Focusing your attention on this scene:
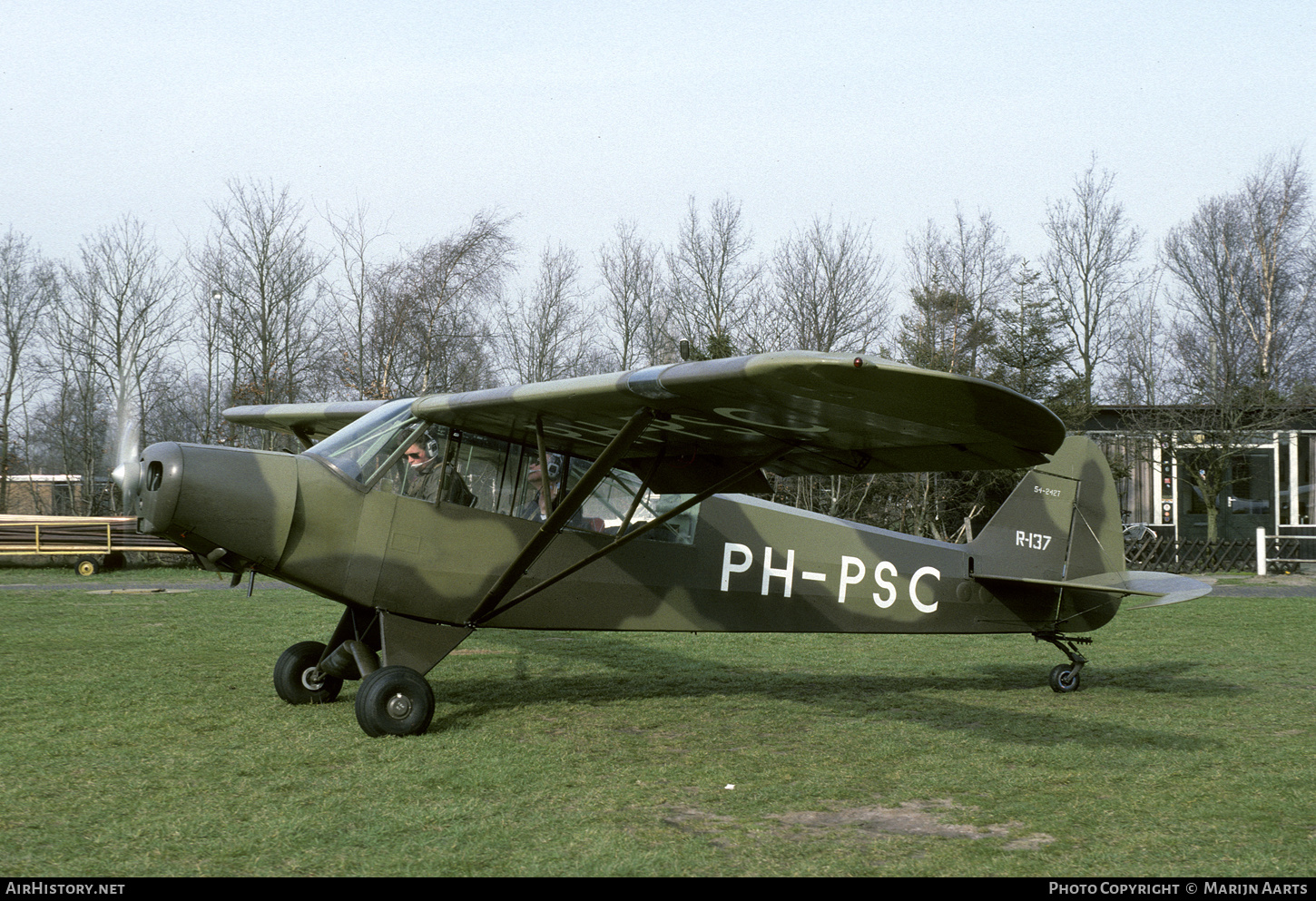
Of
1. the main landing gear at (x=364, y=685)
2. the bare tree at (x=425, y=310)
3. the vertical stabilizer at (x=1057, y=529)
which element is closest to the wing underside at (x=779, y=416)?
the main landing gear at (x=364, y=685)

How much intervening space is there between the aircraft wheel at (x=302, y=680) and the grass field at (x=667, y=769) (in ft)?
0.87

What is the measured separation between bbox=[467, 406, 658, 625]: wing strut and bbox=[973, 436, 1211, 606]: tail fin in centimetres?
442

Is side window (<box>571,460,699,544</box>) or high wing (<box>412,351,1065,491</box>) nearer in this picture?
high wing (<box>412,351,1065,491</box>)

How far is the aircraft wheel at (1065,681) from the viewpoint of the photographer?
941 centimetres

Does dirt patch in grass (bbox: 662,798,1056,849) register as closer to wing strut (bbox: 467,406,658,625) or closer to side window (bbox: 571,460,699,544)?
wing strut (bbox: 467,406,658,625)

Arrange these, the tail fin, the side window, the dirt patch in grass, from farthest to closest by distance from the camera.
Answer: the tail fin, the side window, the dirt patch in grass

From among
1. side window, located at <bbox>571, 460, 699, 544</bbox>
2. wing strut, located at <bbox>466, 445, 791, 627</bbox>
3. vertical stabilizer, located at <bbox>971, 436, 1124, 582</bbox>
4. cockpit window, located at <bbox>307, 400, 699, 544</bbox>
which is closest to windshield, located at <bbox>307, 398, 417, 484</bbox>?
cockpit window, located at <bbox>307, 400, 699, 544</bbox>

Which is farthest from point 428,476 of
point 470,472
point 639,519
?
point 639,519

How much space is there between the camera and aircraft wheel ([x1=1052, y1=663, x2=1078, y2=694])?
9406 millimetres

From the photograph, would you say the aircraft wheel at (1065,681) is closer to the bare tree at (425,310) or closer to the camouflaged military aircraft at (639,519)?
the camouflaged military aircraft at (639,519)

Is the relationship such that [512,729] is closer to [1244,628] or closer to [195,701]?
[195,701]

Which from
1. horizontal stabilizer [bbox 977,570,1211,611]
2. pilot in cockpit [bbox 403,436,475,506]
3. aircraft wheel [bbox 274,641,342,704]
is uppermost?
pilot in cockpit [bbox 403,436,475,506]

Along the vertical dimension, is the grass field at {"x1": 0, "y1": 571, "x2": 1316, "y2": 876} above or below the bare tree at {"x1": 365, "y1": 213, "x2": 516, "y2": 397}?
below
